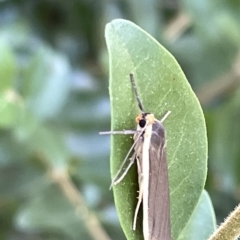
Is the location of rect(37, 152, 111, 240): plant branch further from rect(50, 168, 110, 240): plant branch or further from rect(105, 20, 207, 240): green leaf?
rect(105, 20, 207, 240): green leaf

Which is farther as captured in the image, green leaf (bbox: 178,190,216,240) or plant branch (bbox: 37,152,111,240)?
plant branch (bbox: 37,152,111,240)

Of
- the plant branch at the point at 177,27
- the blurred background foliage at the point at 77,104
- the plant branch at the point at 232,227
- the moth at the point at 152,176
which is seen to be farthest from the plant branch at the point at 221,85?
the plant branch at the point at 232,227

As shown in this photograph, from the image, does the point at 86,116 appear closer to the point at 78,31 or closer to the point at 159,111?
the point at 78,31

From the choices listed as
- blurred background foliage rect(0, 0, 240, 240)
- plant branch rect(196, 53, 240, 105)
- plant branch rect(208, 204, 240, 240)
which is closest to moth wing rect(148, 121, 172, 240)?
plant branch rect(208, 204, 240, 240)

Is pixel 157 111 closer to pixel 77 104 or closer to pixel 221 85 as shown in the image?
pixel 77 104

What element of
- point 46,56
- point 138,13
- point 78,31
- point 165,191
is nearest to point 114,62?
point 165,191

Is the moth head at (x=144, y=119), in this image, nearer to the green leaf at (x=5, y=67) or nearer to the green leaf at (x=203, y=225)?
→ the green leaf at (x=203, y=225)
